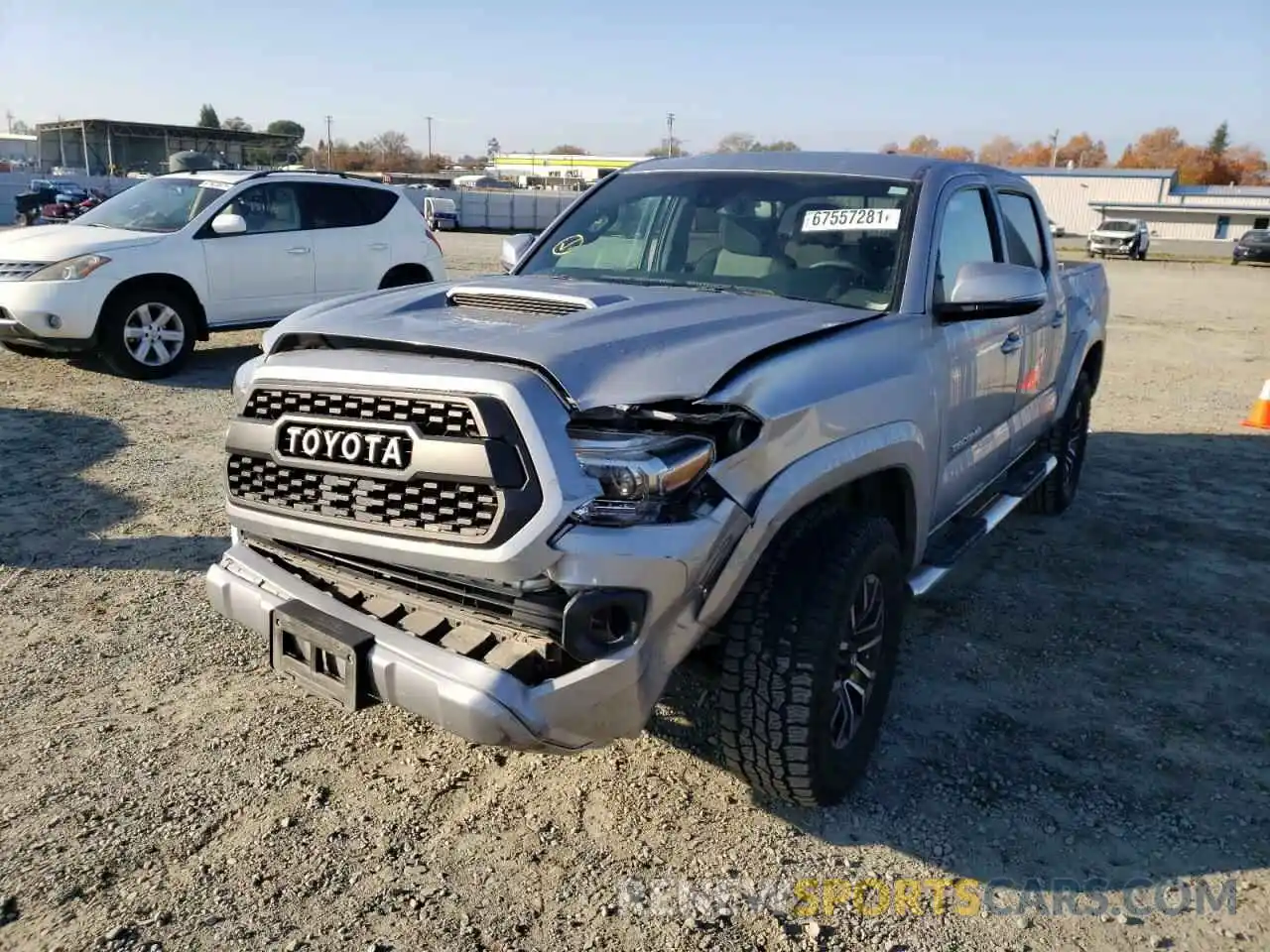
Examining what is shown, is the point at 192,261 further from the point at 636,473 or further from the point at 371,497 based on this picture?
the point at 636,473

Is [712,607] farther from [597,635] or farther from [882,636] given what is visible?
[882,636]

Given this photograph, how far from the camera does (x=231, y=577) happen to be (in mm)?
3002

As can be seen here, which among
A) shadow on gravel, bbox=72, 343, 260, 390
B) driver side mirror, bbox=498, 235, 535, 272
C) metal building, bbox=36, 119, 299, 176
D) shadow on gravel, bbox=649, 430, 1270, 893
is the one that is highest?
metal building, bbox=36, 119, 299, 176

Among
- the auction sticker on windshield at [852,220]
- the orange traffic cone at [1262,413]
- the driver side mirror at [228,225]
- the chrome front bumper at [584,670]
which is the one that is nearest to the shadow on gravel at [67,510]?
the driver side mirror at [228,225]

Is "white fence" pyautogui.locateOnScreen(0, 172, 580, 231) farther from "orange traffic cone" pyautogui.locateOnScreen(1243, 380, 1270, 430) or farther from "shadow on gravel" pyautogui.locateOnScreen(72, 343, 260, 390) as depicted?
"orange traffic cone" pyautogui.locateOnScreen(1243, 380, 1270, 430)

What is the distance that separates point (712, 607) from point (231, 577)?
1467 millimetres

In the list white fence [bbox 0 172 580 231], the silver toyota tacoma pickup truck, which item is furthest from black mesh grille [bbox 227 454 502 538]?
white fence [bbox 0 172 580 231]

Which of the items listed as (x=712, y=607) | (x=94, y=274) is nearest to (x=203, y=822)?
(x=712, y=607)

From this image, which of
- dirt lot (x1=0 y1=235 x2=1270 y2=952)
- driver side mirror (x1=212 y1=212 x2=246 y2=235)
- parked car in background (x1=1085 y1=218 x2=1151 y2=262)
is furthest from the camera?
parked car in background (x1=1085 y1=218 x2=1151 y2=262)

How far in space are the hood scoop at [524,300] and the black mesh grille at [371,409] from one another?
2.31 ft

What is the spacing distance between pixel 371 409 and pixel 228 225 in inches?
289

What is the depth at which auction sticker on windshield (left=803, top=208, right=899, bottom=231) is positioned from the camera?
371 centimetres

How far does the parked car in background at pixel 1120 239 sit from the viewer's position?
38219 millimetres

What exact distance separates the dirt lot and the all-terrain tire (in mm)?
855
